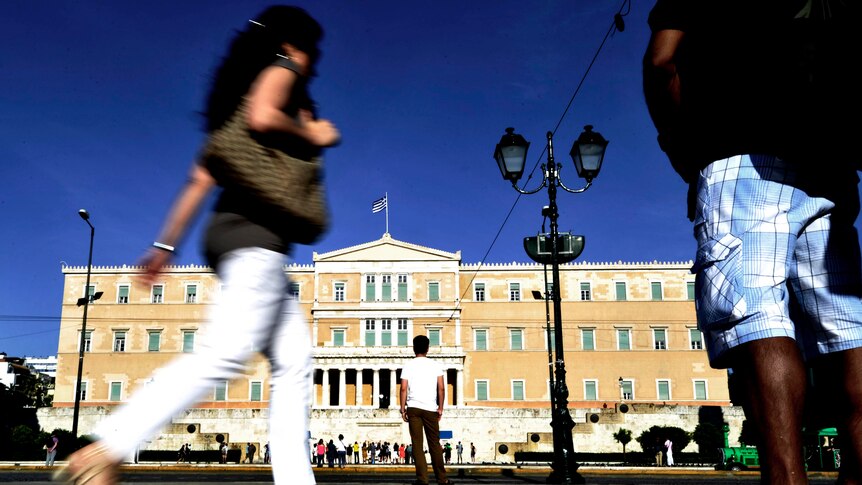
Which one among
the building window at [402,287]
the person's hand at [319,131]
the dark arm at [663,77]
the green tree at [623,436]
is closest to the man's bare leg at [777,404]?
the dark arm at [663,77]

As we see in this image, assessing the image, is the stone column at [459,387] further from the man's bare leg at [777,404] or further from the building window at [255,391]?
the man's bare leg at [777,404]

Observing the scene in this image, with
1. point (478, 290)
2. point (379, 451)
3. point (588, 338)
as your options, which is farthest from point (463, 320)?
point (379, 451)

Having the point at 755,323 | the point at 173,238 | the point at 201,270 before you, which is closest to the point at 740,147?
the point at 755,323

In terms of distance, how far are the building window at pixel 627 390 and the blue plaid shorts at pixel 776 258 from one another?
5240cm

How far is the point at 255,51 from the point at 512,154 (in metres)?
10.3

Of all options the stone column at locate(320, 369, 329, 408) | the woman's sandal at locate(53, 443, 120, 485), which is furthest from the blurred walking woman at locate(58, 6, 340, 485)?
the stone column at locate(320, 369, 329, 408)

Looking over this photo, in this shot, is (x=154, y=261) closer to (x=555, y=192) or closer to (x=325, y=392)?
(x=555, y=192)

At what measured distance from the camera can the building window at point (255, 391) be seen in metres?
52.2

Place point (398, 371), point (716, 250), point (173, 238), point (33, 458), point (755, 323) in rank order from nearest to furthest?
point (755, 323) → point (716, 250) → point (173, 238) → point (33, 458) → point (398, 371)

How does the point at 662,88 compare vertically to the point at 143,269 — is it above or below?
above

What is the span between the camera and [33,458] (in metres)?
34.4

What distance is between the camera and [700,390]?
5244 centimetres

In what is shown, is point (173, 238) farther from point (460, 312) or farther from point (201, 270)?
point (201, 270)

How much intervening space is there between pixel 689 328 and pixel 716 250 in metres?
54.5
